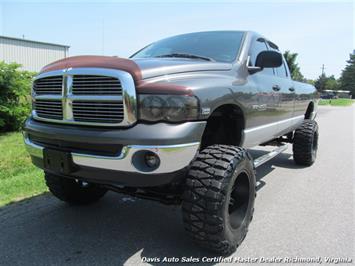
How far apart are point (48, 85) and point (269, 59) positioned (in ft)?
7.54

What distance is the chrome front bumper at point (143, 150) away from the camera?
2.47 m

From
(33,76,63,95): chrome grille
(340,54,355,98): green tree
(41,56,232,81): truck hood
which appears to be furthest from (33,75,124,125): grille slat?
(340,54,355,98): green tree

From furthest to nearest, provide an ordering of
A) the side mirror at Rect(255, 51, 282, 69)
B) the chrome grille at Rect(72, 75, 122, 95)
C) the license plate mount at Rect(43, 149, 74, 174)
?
the side mirror at Rect(255, 51, 282, 69)
the license plate mount at Rect(43, 149, 74, 174)
the chrome grille at Rect(72, 75, 122, 95)

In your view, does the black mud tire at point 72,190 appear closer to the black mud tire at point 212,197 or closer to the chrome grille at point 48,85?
the chrome grille at point 48,85

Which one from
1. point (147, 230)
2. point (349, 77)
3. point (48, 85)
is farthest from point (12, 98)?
point (349, 77)

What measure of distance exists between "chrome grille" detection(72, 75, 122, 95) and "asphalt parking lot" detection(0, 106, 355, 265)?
54.9 inches

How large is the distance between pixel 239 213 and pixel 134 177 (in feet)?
4.02

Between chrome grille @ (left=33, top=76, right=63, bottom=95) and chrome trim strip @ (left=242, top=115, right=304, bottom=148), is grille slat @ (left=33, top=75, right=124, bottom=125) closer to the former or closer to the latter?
chrome grille @ (left=33, top=76, right=63, bottom=95)

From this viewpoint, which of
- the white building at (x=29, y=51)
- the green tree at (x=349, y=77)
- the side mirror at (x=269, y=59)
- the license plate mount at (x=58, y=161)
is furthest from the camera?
the green tree at (x=349, y=77)

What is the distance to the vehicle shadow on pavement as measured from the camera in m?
2.96

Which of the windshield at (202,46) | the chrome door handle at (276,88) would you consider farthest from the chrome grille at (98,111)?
the chrome door handle at (276,88)

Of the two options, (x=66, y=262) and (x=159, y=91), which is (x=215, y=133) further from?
(x=66, y=262)

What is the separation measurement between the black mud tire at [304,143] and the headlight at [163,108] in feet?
13.7

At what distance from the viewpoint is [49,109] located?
3.04 meters
